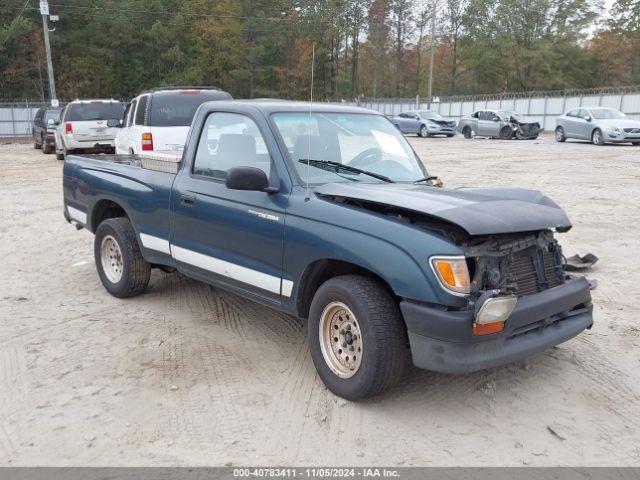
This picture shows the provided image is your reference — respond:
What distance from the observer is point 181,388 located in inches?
161

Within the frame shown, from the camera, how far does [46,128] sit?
24.0 metres

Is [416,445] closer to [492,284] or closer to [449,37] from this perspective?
[492,284]

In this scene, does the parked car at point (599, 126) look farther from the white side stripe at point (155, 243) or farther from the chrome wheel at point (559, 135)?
the white side stripe at point (155, 243)

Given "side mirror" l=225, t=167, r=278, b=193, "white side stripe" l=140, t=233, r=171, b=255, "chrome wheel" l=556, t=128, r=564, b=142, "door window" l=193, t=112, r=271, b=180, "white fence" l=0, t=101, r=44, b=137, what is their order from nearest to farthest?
"side mirror" l=225, t=167, r=278, b=193, "door window" l=193, t=112, r=271, b=180, "white side stripe" l=140, t=233, r=171, b=255, "chrome wheel" l=556, t=128, r=564, b=142, "white fence" l=0, t=101, r=44, b=137

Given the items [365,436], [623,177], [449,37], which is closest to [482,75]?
[449,37]

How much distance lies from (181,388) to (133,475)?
0.97 meters

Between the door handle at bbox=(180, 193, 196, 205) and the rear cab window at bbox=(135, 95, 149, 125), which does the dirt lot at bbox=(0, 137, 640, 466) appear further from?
the rear cab window at bbox=(135, 95, 149, 125)

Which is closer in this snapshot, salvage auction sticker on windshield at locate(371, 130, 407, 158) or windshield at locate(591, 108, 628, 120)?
salvage auction sticker on windshield at locate(371, 130, 407, 158)

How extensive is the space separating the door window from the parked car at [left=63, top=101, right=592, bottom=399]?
0.01m

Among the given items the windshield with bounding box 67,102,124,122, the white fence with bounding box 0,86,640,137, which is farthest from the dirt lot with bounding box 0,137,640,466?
the white fence with bounding box 0,86,640,137

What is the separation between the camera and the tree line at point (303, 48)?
5181 centimetres

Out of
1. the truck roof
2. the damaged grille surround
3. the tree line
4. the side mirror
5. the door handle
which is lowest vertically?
the damaged grille surround

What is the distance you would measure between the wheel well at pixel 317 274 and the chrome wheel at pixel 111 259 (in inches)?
98.4

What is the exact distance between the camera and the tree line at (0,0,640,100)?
170 ft
